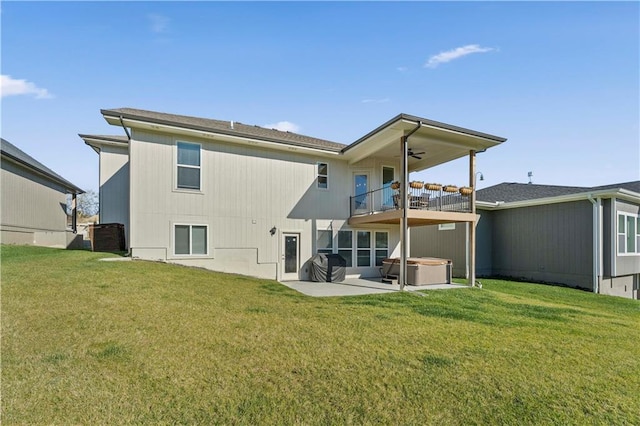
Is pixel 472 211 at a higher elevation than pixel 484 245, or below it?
higher

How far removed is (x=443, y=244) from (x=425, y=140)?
7164mm

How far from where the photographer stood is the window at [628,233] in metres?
12.2

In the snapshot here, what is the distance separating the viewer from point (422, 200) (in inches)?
431

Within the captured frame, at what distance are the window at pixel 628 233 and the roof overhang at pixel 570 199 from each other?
0.76m

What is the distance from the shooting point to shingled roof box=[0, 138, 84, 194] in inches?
524

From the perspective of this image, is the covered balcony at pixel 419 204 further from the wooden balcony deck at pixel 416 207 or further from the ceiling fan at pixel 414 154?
the ceiling fan at pixel 414 154

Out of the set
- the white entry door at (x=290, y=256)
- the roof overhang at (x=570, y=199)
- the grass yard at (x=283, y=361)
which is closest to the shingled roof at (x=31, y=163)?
the grass yard at (x=283, y=361)

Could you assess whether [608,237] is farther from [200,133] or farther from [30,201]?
[30,201]

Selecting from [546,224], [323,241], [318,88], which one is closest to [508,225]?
[546,224]

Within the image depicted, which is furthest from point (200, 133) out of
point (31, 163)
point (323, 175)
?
point (31, 163)

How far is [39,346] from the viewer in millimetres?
3602

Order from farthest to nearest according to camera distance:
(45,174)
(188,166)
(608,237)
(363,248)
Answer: (45,174) < (363,248) < (608,237) < (188,166)

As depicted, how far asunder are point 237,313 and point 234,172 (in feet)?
21.0

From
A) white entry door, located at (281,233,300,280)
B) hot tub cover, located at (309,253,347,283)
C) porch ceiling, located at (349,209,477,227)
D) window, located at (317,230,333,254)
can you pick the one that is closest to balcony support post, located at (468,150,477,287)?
porch ceiling, located at (349,209,477,227)
